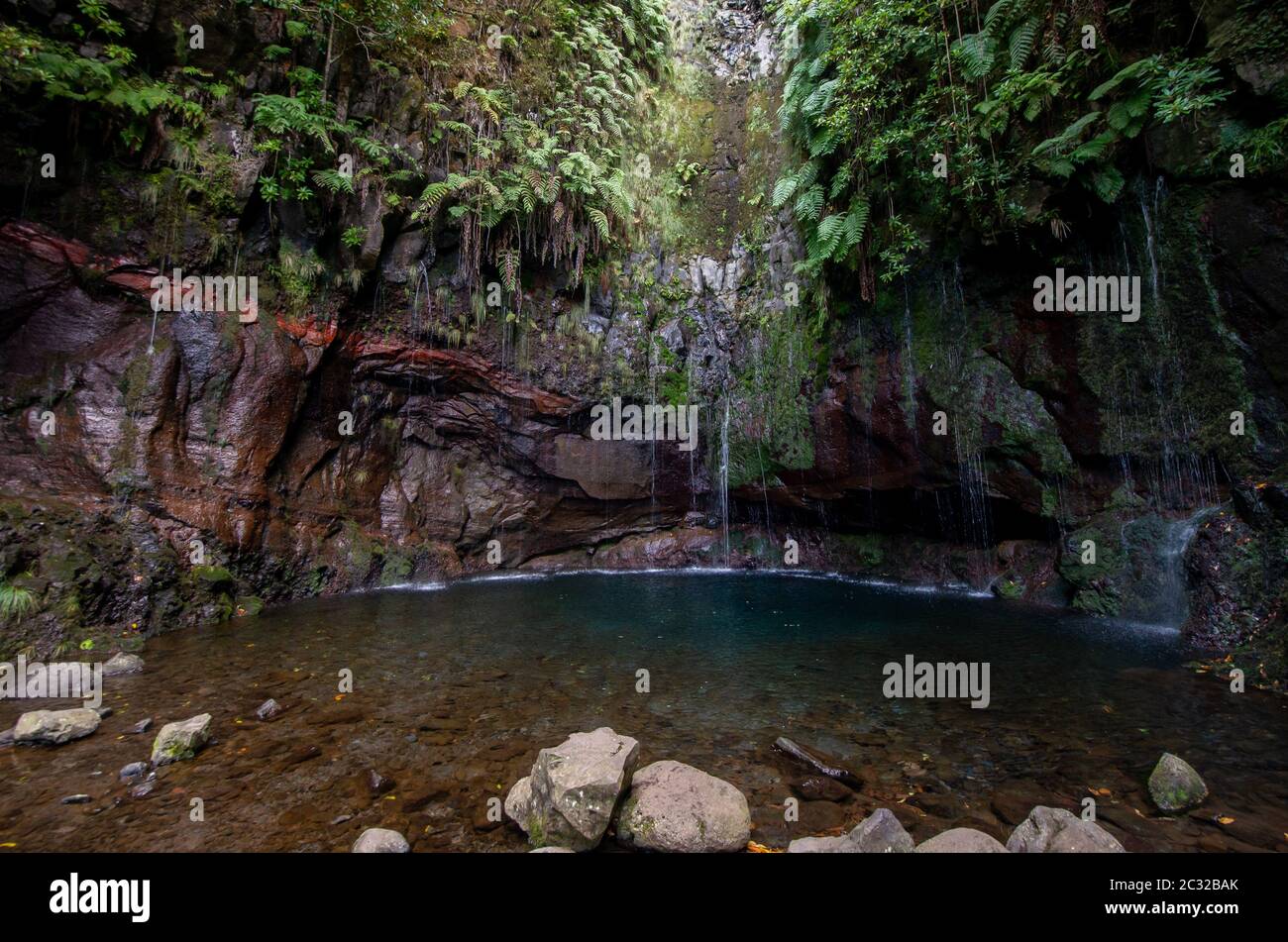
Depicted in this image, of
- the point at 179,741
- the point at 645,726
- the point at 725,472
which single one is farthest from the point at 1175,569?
the point at 179,741

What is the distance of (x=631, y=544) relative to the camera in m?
14.6

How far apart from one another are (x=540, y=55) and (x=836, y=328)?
9610 millimetres

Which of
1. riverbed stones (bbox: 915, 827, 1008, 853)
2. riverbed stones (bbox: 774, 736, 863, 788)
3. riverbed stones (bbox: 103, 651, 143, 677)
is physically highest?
riverbed stones (bbox: 915, 827, 1008, 853)

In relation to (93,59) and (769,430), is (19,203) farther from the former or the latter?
(769,430)

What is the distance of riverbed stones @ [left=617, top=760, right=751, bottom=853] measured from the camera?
2852mm

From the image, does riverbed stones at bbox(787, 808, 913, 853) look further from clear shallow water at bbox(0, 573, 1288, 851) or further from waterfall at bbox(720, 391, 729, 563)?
waterfall at bbox(720, 391, 729, 563)

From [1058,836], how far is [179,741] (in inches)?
224

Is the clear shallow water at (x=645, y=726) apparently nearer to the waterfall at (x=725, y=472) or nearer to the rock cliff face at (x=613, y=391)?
the rock cliff face at (x=613, y=391)

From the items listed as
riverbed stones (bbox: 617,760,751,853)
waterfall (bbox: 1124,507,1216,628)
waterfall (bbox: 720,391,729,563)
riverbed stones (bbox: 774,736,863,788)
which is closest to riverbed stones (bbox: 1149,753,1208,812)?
riverbed stones (bbox: 774,736,863,788)

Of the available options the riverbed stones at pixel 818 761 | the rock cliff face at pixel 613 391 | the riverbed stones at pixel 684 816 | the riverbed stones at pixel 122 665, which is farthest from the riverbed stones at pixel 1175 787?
the riverbed stones at pixel 122 665

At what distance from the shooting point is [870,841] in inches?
107

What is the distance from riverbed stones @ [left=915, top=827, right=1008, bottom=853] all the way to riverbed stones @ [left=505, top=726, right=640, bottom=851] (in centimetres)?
165

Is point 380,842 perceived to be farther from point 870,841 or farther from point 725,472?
point 725,472

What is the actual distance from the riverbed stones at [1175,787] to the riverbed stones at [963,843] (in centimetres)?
150
